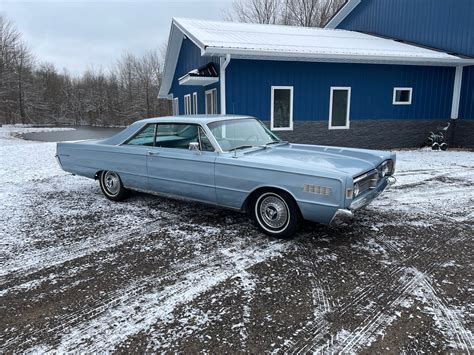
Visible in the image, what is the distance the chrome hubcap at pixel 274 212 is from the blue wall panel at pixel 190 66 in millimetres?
7833

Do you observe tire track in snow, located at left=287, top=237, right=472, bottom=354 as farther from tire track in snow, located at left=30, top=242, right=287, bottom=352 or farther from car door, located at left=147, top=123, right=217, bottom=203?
car door, located at left=147, top=123, right=217, bottom=203

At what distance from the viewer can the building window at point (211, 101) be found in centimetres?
1220

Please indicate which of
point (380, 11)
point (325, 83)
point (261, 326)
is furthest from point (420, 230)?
point (380, 11)

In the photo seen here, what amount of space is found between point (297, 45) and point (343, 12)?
336 inches

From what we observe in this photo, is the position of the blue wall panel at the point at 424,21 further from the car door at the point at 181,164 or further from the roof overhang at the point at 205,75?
the car door at the point at 181,164

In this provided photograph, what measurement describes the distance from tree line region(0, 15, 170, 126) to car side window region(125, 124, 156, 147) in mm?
39928

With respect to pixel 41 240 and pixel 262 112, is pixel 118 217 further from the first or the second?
pixel 262 112

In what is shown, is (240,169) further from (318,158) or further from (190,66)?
(190,66)

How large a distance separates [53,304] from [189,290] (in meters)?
1.15

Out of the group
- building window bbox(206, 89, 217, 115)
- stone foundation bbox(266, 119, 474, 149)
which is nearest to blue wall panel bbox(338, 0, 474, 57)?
stone foundation bbox(266, 119, 474, 149)

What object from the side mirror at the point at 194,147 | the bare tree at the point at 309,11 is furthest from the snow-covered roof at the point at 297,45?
the bare tree at the point at 309,11

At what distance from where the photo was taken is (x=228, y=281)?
331 centimetres

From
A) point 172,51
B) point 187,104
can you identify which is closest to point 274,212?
point 187,104

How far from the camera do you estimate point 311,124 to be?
1223 cm
